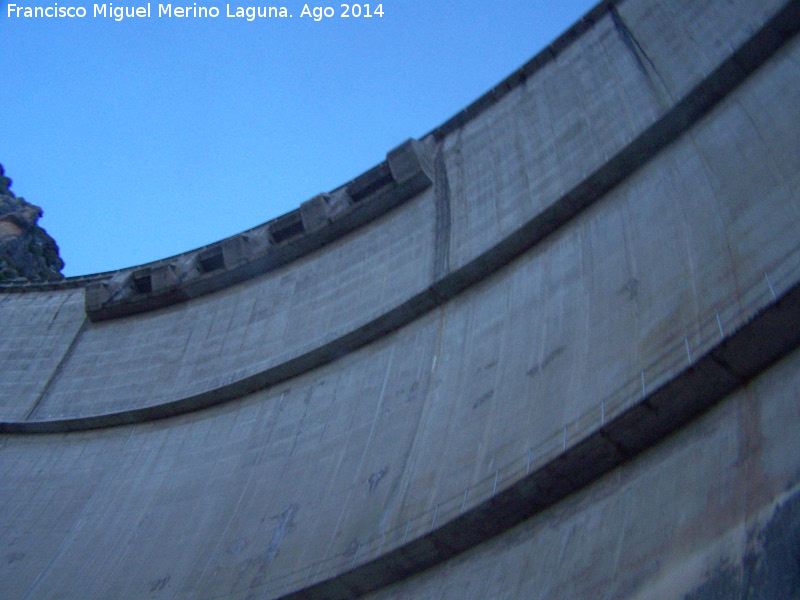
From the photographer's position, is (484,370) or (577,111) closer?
(484,370)

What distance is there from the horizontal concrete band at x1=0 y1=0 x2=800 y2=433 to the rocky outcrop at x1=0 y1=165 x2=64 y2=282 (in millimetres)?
12549

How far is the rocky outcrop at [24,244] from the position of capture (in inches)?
1074

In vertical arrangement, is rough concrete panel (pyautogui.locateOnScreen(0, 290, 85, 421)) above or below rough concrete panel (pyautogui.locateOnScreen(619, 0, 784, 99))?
above

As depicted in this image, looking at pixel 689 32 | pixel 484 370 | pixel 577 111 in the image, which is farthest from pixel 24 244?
pixel 689 32

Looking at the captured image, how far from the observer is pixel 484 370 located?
432 inches

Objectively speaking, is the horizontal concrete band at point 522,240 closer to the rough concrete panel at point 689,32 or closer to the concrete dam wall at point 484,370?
the concrete dam wall at point 484,370

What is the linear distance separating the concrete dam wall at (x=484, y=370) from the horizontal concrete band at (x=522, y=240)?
0.12 feet

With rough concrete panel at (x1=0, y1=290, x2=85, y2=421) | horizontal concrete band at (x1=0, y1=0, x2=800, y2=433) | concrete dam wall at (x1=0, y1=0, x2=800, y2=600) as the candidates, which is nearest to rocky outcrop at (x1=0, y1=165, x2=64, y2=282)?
rough concrete panel at (x1=0, y1=290, x2=85, y2=421)

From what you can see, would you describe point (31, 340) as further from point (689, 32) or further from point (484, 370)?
point (689, 32)

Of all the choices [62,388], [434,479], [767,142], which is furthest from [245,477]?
[767,142]

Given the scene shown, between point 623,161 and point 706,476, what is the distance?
6048 mm

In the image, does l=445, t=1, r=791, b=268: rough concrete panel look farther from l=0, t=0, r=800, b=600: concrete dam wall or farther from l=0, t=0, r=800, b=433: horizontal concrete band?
l=0, t=0, r=800, b=433: horizontal concrete band

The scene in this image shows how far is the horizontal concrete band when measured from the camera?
34.9 feet

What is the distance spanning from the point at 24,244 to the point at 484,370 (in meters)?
22.9
